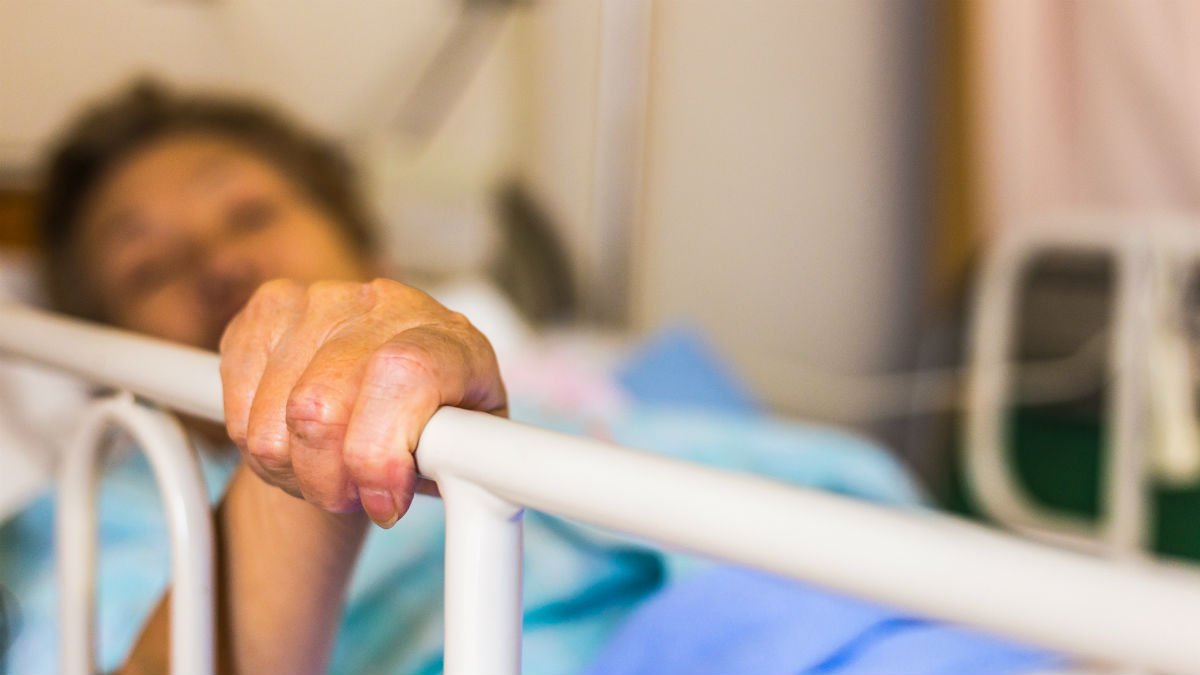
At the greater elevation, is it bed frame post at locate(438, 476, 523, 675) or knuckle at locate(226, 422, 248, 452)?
knuckle at locate(226, 422, 248, 452)

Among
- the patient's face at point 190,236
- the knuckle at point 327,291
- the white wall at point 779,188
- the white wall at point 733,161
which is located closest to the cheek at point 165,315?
the patient's face at point 190,236

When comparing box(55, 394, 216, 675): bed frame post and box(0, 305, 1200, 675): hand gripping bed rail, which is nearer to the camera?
box(0, 305, 1200, 675): hand gripping bed rail

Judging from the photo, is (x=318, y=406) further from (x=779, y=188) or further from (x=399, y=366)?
(x=779, y=188)

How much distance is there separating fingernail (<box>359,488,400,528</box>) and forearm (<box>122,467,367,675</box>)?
0.08m

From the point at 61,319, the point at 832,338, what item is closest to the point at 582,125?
the point at 832,338

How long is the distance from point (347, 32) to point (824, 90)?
2.67ft

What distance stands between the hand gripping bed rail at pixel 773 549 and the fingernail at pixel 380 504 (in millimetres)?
19

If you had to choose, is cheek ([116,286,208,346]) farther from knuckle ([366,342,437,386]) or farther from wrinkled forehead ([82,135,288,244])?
knuckle ([366,342,437,386])

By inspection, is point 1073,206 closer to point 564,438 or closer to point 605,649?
point 605,649

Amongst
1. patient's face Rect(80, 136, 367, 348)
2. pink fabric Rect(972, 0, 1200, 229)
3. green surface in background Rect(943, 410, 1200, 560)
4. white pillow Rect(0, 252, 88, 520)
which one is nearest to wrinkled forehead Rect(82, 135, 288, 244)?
patient's face Rect(80, 136, 367, 348)

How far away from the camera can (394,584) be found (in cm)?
56

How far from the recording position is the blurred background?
1.44 metres

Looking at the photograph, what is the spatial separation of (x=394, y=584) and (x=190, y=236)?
53 cm

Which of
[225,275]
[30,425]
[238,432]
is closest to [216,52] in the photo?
[225,275]
